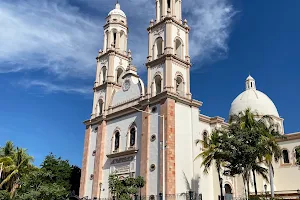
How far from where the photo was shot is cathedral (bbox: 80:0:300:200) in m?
32.2

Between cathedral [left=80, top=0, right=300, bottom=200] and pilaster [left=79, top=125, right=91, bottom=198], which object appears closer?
cathedral [left=80, top=0, right=300, bottom=200]

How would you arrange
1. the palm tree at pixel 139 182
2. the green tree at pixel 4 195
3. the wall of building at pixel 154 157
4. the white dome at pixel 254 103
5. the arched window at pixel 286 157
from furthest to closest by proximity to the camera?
the white dome at pixel 254 103 < the arched window at pixel 286 157 < the green tree at pixel 4 195 < the wall of building at pixel 154 157 < the palm tree at pixel 139 182

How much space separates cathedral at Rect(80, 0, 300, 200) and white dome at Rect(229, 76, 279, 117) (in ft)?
34.6

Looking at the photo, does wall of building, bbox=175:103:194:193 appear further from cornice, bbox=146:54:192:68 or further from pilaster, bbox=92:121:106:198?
pilaster, bbox=92:121:106:198

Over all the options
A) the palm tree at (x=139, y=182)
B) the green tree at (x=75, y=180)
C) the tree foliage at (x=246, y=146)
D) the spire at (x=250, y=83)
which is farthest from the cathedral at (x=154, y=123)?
the spire at (x=250, y=83)

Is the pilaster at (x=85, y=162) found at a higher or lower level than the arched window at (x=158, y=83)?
lower

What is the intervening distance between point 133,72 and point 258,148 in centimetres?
1891

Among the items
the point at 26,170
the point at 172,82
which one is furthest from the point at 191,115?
the point at 26,170

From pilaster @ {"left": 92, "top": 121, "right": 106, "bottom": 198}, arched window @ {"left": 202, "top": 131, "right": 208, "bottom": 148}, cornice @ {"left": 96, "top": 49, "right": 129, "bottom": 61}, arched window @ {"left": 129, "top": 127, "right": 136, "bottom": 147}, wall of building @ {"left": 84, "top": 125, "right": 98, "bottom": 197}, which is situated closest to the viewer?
arched window @ {"left": 202, "top": 131, "right": 208, "bottom": 148}

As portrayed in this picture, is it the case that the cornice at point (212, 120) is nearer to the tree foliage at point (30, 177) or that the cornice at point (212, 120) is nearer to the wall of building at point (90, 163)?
the wall of building at point (90, 163)

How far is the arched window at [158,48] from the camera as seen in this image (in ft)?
125

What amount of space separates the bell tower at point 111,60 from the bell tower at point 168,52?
7.14 m

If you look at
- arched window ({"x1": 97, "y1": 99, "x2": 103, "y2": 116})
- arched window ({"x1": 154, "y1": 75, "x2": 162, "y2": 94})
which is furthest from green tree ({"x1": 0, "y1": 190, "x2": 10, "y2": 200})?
arched window ({"x1": 154, "y1": 75, "x2": 162, "y2": 94})

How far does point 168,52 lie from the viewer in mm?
35656
